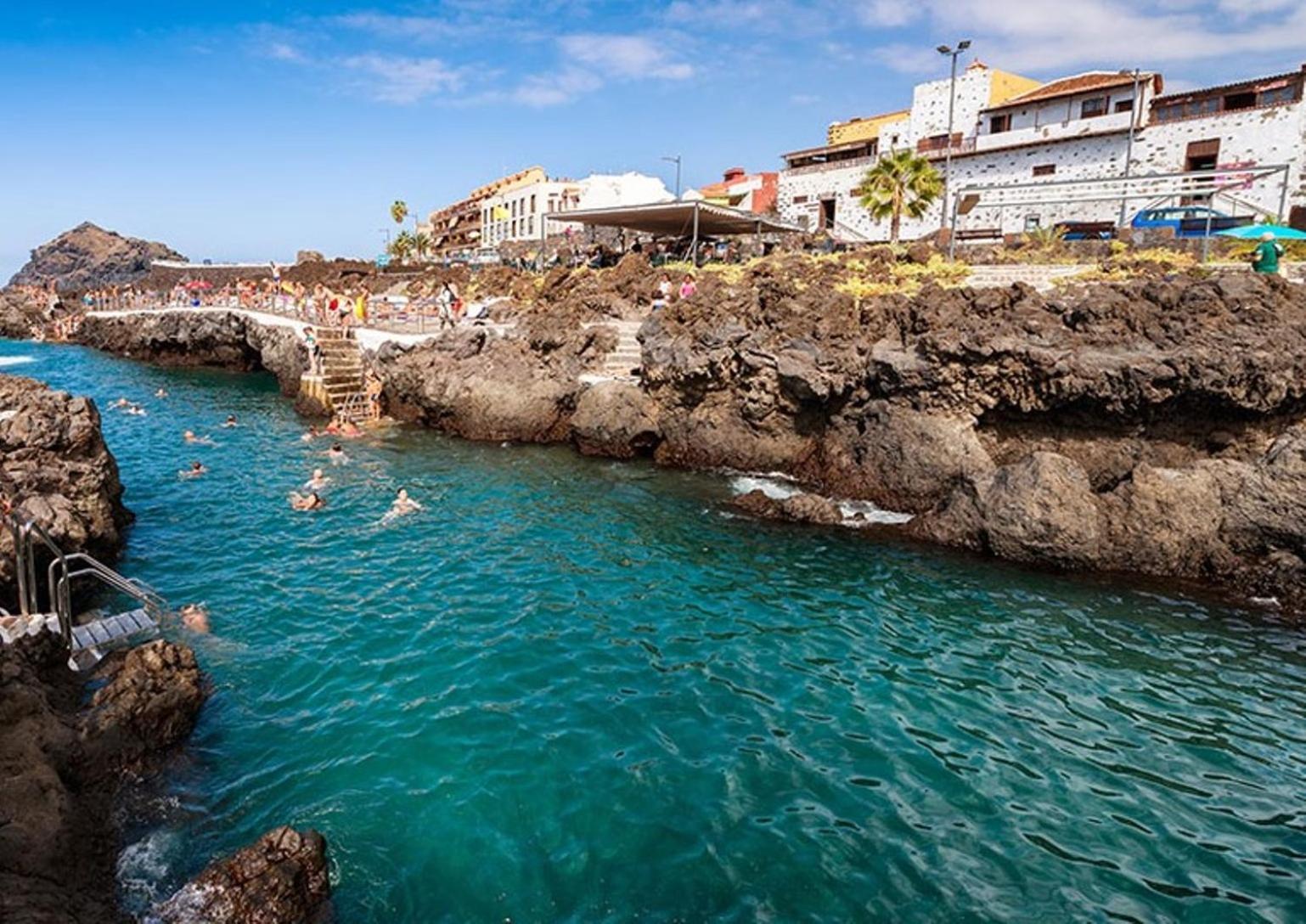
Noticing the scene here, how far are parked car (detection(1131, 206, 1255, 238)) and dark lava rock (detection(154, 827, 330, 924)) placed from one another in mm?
29837

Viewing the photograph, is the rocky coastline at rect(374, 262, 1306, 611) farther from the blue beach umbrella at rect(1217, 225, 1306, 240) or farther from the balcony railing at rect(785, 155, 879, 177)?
the balcony railing at rect(785, 155, 879, 177)

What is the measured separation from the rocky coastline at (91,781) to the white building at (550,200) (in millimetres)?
51230

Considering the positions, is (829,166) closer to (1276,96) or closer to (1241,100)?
(1241,100)

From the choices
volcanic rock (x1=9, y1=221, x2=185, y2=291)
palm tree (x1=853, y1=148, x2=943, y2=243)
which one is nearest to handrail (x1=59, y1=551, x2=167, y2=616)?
palm tree (x1=853, y1=148, x2=943, y2=243)

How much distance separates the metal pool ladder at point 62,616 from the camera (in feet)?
29.4

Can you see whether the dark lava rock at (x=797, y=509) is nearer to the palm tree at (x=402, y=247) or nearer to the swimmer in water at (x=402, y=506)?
the swimmer in water at (x=402, y=506)

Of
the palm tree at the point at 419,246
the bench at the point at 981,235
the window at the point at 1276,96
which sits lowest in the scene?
the bench at the point at 981,235

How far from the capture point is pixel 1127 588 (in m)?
13.5

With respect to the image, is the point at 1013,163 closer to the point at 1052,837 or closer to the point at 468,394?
the point at 468,394

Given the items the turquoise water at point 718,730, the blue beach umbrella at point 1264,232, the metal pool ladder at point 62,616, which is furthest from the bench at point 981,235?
the metal pool ladder at point 62,616

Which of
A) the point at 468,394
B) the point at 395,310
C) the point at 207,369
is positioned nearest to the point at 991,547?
the point at 468,394

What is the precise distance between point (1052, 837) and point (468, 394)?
66.7 feet

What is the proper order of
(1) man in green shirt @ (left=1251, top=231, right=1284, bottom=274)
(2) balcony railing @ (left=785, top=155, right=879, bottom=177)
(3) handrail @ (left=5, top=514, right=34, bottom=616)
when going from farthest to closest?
(2) balcony railing @ (left=785, top=155, right=879, bottom=177)
(1) man in green shirt @ (left=1251, top=231, right=1284, bottom=274)
(3) handrail @ (left=5, top=514, right=34, bottom=616)

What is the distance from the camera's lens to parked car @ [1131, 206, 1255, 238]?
84.7ft
